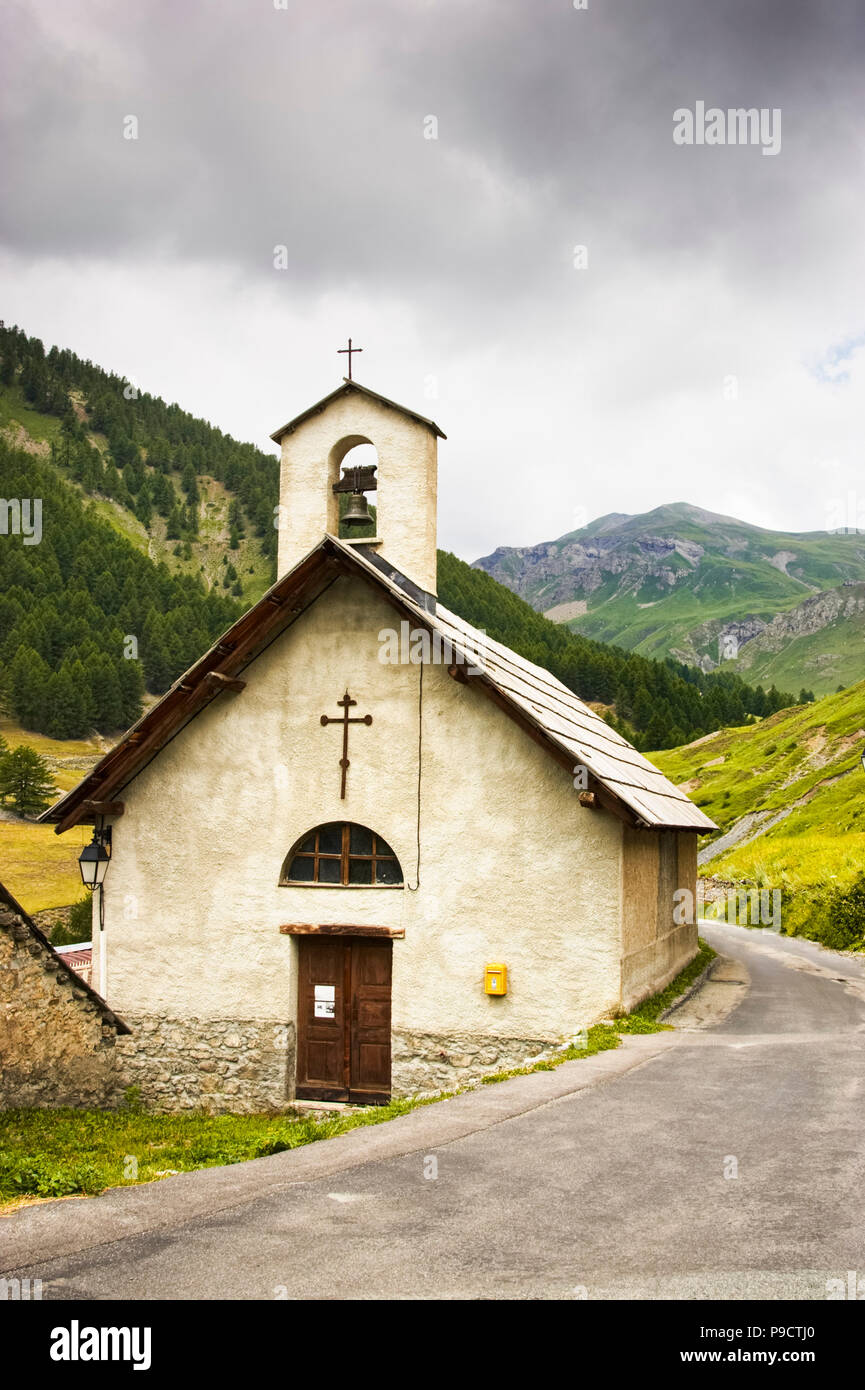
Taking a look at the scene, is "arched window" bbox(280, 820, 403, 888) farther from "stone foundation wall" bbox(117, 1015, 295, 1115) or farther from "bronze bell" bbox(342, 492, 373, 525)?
"bronze bell" bbox(342, 492, 373, 525)

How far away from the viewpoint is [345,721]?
1548 cm

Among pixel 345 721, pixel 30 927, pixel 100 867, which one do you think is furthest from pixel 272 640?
pixel 30 927

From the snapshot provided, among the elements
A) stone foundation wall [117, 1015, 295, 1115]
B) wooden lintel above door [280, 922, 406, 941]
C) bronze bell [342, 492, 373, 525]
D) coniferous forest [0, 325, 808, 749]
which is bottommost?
stone foundation wall [117, 1015, 295, 1115]

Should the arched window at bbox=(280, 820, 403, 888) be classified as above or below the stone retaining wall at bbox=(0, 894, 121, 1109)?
above

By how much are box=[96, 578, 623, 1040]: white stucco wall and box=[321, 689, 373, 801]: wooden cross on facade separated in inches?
3.7

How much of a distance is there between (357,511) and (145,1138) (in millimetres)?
9345

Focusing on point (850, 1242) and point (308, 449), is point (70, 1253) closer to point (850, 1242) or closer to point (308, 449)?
point (850, 1242)

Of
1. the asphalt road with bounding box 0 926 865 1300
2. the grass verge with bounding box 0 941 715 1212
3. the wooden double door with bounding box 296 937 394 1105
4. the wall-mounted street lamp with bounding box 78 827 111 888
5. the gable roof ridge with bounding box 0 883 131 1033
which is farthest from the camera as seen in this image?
the wall-mounted street lamp with bounding box 78 827 111 888

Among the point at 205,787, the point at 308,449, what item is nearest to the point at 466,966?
the point at 205,787

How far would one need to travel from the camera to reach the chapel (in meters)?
14.3

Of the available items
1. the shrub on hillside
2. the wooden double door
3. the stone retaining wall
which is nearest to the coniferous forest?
the shrub on hillside

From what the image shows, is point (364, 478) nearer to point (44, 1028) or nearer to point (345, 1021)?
point (345, 1021)

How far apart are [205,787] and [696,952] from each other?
13.9 m
